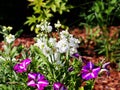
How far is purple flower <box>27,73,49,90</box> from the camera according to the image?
122 inches

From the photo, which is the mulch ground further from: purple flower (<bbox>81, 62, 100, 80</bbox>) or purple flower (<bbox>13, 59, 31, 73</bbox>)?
A: purple flower (<bbox>13, 59, 31, 73</bbox>)

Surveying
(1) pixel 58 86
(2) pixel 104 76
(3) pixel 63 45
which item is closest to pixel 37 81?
(1) pixel 58 86

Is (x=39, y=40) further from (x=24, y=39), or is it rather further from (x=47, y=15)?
(x=24, y=39)

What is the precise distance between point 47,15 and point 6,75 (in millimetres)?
2400

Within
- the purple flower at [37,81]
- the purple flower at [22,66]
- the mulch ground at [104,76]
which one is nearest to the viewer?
the purple flower at [37,81]

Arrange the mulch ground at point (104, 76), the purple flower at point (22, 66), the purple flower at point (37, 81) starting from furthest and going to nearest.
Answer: the mulch ground at point (104, 76)
the purple flower at point (22, 66)
the purple flower at point (37, 81)

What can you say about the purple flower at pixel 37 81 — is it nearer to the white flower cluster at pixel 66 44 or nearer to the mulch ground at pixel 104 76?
the white flower cluster at pixel 66 44

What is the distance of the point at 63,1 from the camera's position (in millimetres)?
5746

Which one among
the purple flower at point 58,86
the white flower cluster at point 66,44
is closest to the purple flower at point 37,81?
the purple flower at point 58,86

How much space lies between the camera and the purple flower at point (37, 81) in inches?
122

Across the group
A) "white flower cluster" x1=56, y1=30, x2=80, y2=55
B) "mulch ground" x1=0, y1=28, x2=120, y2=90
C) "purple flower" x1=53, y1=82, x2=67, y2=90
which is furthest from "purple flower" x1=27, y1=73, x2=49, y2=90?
"mulch ground" x1=0, y1=28, x2=120, y2=90

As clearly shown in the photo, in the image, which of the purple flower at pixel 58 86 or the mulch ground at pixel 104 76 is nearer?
the purple flower at pixel 58 86

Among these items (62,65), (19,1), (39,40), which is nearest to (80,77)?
(62,65)

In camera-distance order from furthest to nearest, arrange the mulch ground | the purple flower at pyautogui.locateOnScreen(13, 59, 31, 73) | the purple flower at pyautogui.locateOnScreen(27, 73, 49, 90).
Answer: the mulch ground
the purple flower at pyautogui.locateOnScreen(13, 59, 31, 73)
the purple flower at pyautogui.locateOnScreen(27, 73, 49, 90)
